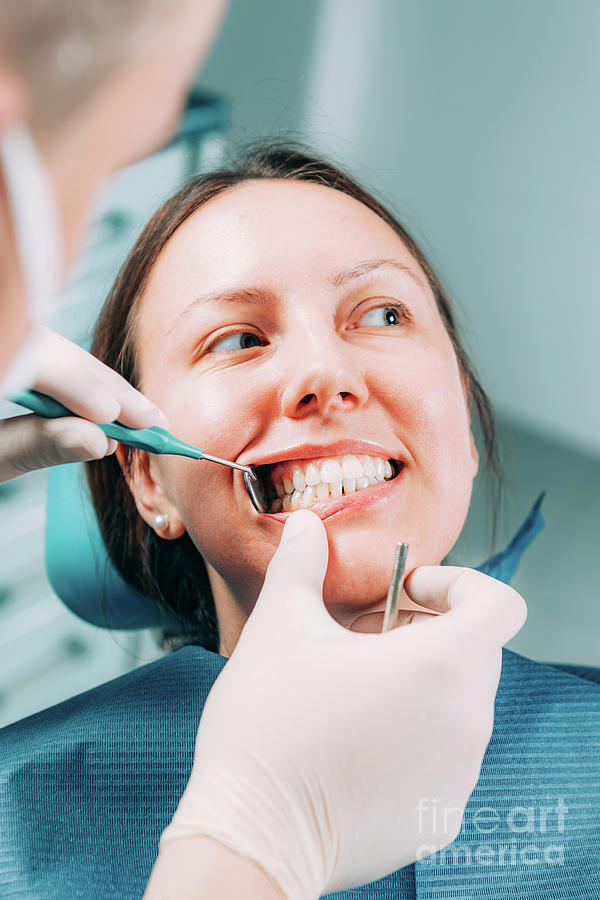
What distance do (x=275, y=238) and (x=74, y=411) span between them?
401 millimetres

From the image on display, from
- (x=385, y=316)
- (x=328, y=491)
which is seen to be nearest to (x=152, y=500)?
(x=328, y=491)

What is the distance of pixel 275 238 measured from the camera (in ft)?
3.67

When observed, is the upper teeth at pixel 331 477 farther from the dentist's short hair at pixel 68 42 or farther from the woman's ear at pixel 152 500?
the dentist's short hair at pixel 68 42

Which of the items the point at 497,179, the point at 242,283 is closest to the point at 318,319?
the point at 242,283

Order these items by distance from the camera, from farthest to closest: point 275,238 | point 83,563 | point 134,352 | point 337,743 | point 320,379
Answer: point 83,563
point 134,352
point 275,238
point 320,379
point 337,743

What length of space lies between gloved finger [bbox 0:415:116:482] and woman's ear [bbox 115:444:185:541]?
0.29 m

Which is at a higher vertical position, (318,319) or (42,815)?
(318,319)

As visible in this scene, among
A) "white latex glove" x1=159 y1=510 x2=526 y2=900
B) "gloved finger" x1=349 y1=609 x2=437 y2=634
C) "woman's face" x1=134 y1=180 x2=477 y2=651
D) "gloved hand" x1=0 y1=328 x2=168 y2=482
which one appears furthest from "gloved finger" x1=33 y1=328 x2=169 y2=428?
"gloved finger" x1=349 y1=609 x2=437 y2=634

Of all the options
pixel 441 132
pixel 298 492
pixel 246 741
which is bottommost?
pixel 246 741

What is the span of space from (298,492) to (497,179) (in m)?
1.28

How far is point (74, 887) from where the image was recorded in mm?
938

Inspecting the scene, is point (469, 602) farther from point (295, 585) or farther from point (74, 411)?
point (74, 411)

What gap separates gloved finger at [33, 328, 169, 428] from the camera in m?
0.87

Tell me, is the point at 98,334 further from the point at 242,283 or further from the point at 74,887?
the point at 74,887
